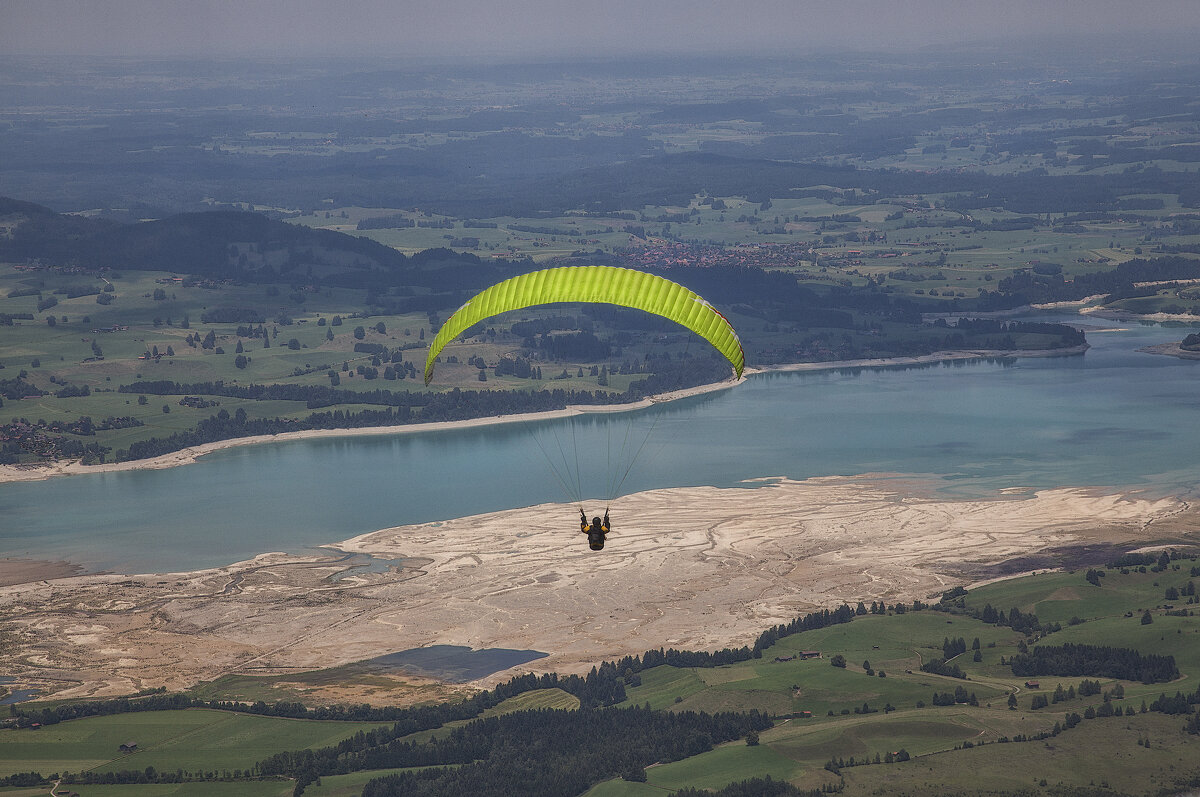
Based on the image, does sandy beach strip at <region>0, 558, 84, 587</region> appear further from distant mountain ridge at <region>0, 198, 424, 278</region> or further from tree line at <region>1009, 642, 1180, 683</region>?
distant mountain ridge at <region>0, 198, 424, 278</region>

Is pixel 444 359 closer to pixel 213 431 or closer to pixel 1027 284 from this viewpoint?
pixel 213 431

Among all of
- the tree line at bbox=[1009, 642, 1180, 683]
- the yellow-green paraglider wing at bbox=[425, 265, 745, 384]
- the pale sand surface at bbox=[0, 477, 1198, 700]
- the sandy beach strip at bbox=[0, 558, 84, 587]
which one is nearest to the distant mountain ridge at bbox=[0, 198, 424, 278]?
the sandy beach strip at bbox=[0, 558, 84, 587]

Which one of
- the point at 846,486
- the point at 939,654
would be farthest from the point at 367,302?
the point at 939,654

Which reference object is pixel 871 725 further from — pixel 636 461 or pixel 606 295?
pixel 636 461

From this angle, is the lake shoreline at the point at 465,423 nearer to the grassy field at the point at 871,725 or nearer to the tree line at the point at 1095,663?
the grassy field at the point at 871,725

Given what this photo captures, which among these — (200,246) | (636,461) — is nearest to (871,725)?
(636,461)
